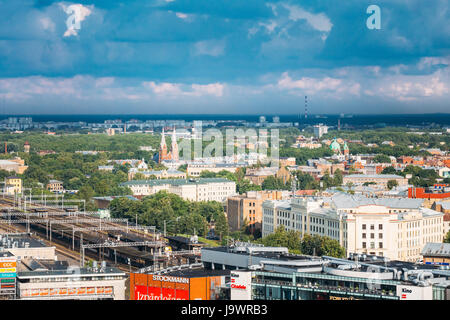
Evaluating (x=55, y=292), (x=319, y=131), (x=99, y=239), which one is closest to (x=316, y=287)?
(x=55, y=292)

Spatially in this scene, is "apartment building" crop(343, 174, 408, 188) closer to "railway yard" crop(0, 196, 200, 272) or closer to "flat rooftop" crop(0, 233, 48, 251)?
"railway yard" crop(0, 196, 200, 272)

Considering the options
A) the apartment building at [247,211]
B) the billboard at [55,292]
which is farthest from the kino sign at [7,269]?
the apartment building at [247,211]

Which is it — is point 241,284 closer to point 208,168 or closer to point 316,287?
point 316,287

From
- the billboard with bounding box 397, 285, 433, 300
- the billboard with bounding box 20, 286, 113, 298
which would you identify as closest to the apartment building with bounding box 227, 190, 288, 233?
the billboard with bounding box 20, 286, 113, 298

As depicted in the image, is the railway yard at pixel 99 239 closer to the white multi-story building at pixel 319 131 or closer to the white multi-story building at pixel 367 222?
the white multi-story building at pixel 367 222

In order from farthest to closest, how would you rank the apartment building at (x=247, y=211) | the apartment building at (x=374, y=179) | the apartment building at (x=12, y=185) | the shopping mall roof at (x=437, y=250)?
the apartment building at (x=12, y=185)
the apartment building at (x=374, y=179)
the apartment building at (x=247, y=211)
the shopping mall roof at (x=437, y=250)
